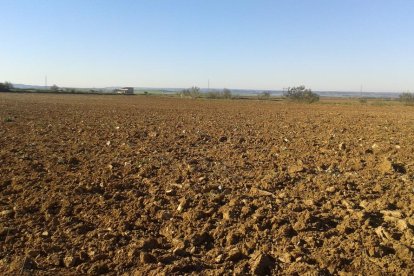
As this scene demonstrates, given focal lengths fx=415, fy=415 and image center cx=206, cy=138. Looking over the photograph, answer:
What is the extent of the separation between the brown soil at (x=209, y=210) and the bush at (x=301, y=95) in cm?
5458

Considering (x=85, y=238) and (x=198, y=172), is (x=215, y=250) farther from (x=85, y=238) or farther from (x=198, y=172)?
(x=198, y=172)

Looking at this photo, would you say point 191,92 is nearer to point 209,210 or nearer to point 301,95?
point 301,95

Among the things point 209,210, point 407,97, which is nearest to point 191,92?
point 407,97

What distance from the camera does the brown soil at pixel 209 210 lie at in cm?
454

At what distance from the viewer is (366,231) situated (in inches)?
199

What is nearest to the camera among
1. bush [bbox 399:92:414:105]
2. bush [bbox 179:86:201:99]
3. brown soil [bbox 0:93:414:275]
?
brown soil [bbox 0:93:414:275]

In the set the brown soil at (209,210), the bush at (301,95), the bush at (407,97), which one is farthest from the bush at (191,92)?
the brown soil at (209,210)

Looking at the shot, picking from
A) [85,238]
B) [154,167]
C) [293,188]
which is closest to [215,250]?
[85,238]

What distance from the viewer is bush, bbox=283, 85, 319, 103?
6407cm

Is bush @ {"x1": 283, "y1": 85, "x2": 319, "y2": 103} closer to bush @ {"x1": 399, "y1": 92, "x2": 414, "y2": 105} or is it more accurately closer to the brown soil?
bush @ {"x1": 399, "y1": 92, "x2": 414, "y2": 105}

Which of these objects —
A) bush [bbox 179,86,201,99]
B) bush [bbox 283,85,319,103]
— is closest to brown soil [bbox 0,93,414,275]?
bush [bbox 283,85,319,103]

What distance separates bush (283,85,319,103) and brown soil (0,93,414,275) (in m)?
54.6

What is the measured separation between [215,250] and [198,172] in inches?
137

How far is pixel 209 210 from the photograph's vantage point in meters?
5.95
